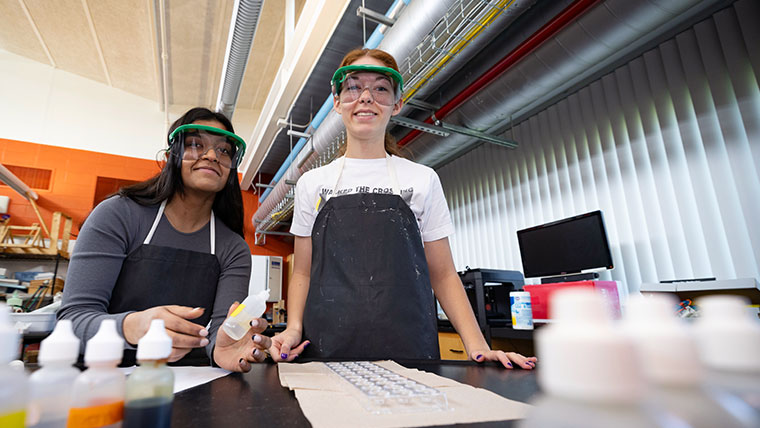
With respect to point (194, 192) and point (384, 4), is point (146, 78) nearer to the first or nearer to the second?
point (384, 4)

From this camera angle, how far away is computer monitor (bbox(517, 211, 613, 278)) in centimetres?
291

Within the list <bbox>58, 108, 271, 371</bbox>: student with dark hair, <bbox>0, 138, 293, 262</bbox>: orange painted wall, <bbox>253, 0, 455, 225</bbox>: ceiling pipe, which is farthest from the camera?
<bbox>0, 138, 293, 262</bbox>: orange painted wall

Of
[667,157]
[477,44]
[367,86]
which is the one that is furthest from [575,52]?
[367,86]

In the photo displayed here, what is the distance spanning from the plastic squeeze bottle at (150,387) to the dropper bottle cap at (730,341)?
40 centimetres

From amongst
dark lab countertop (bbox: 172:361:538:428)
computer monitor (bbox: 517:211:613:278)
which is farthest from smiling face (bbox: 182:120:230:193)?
computer monitor (bbox: 517:211:613:278)

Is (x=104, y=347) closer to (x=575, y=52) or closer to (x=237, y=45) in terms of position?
(x=575, y=52)

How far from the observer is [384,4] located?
3184 mm

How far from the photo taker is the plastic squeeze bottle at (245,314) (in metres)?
0.84

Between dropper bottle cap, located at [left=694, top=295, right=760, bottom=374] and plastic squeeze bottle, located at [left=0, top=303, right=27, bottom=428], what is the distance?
0.47m

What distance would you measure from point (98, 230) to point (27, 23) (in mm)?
5731

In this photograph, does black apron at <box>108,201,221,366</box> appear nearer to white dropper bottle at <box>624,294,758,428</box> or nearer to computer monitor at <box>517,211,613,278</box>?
white dropper bottle at <box>624,294,758,428</box>

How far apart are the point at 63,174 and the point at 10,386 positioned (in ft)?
22.2

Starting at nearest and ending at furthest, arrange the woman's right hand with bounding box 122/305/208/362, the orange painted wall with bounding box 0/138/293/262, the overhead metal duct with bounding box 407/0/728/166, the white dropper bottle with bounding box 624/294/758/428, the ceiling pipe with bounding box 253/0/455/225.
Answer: the white dropper bottle with bounding box 624/294/758/428 < the woman's right hand with bounding box 122/305/208/362 < the ceiling pipe with bounding box 253/0/455/225 < the overhead metal duct with bounding box 407/0/728/166 < the orange painted wall with bounding box 0/138/293/262

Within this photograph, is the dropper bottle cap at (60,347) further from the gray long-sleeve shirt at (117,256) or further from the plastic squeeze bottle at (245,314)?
the gray long-sleeve shirt at (117,256)
